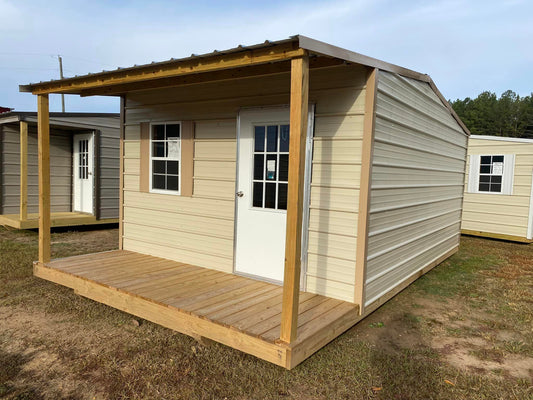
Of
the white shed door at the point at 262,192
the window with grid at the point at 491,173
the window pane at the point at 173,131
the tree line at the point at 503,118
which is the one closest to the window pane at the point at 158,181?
the window pane at the point at 173,131

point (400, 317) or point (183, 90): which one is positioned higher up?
point (183, 90)

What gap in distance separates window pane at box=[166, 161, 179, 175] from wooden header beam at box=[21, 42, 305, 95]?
1.29 m

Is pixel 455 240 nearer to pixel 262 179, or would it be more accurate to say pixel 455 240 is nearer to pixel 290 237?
pixel 262 179

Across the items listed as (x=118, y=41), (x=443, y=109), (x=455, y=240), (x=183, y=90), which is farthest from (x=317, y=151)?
(x=118, y=41)

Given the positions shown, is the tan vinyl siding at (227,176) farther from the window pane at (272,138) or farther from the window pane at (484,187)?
the window pane at (484,187)

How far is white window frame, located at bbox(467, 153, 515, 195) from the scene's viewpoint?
27.9 feet

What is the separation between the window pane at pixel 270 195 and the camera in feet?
13.1

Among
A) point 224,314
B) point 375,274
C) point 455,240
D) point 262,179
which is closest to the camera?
point 224,314

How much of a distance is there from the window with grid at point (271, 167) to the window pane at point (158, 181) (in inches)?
61.8

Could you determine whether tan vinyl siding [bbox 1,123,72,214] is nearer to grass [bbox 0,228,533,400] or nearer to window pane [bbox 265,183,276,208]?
grass [bbox 0,228,533,400]

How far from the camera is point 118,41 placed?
1585 cm

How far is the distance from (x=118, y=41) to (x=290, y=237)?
1621 cm

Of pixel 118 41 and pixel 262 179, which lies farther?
pixel 118 41

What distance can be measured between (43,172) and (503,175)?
354 inches
